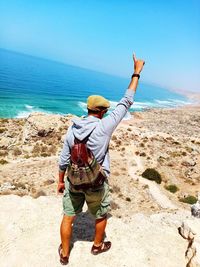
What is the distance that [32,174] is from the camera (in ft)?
72.2

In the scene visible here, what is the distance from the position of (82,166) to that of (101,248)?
236 cm

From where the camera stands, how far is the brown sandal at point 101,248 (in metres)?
5.99

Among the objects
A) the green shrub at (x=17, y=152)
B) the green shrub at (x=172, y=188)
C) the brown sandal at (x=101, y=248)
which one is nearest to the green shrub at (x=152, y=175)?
the green shrub at (x=172, y=188)

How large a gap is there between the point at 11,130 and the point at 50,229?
3469 centimetres

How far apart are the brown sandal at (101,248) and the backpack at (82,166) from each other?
6.20 feet

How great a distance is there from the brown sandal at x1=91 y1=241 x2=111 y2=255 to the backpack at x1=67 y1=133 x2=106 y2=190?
1891 millimetres

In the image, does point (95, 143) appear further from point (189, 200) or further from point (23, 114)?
point (23, 114)

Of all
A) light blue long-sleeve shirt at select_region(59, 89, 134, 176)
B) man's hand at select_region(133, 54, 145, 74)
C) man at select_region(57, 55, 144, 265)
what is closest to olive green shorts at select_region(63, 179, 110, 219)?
man at select_region(57, 55, 144, 265)

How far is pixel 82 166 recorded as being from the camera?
4707mm

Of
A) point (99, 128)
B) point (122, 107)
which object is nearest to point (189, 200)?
point (122, 107)

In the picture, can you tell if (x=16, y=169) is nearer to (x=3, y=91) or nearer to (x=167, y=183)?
(x=167, y=183)

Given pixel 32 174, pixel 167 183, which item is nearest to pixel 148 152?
pixel 167 183

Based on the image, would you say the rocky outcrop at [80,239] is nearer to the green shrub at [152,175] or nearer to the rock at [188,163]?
the green shrub at [152,175]

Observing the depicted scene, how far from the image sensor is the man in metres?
4.71
